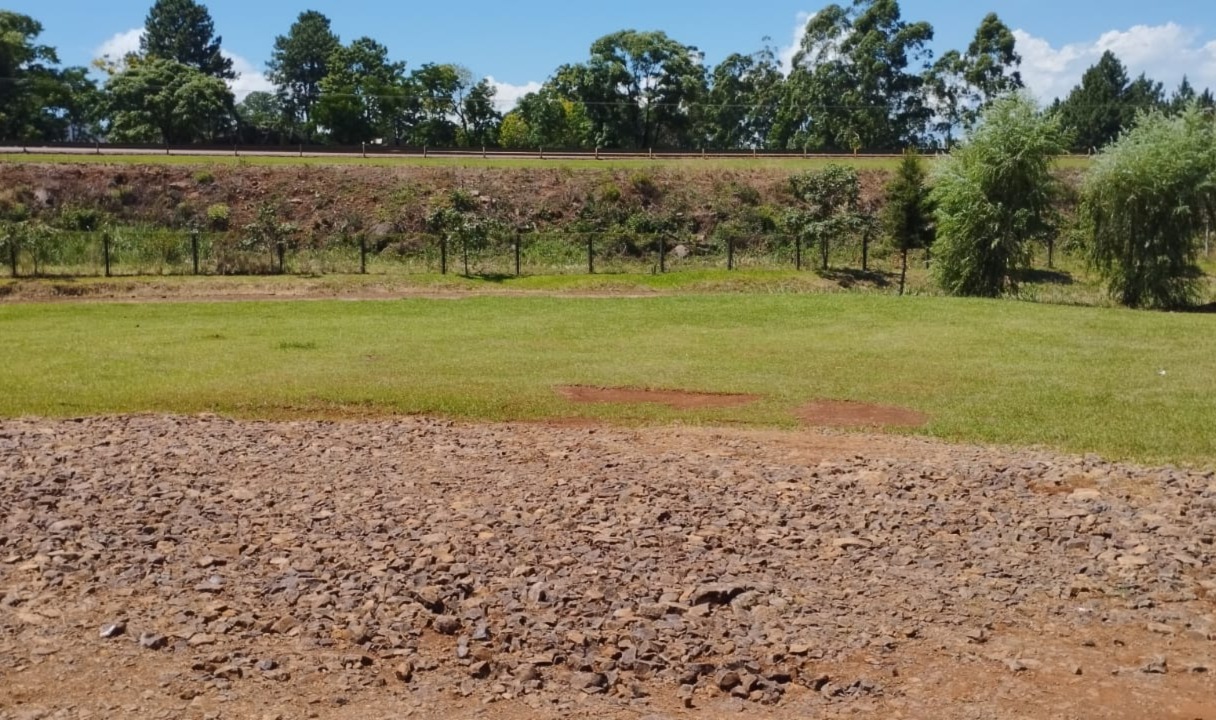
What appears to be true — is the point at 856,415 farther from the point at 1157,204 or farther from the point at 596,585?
the point at 1157,204

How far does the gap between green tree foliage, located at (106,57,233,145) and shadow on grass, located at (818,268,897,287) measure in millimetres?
50022

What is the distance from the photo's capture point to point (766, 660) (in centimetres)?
697

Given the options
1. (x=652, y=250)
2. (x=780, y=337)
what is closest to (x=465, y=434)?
(x=780, y=337)

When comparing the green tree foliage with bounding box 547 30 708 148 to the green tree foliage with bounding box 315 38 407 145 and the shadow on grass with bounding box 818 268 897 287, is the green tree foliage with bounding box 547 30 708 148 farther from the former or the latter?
the shadow on grass with bounding box 818 268 897 287

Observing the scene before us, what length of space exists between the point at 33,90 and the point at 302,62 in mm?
31904

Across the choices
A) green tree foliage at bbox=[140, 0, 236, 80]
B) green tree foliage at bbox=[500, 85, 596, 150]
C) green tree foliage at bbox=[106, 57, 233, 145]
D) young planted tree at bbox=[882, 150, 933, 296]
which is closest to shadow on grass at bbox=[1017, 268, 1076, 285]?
young planted tree at bbox=[882, 150, 933, 296]

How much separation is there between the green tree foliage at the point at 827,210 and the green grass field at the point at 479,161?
8.42 m

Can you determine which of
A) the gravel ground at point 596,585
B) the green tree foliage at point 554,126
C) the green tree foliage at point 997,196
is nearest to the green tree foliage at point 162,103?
the green tree foliage at point 554,126

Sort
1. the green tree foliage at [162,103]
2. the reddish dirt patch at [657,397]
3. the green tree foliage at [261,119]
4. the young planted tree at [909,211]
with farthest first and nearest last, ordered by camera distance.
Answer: the green tree foliage at [261,119] < the green tree foliage at [162,103] < the young planted tree at [909,211] < the reddish dirt patch at [657,397]

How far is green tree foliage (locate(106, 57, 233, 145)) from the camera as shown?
7362 cm

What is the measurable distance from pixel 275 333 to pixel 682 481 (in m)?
15.1

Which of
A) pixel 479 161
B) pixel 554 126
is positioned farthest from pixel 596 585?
pixel 554 126

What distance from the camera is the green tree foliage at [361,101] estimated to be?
3211 inches

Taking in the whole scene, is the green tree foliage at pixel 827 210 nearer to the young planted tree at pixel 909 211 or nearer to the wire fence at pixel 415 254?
the wire fence at pixel 415 254
